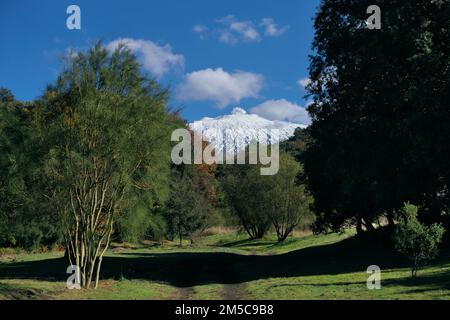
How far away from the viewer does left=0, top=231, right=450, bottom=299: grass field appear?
796 inches

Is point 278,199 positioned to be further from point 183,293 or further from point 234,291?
point 183,293

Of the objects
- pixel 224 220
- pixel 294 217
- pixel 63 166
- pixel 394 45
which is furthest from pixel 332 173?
pixel 224 220

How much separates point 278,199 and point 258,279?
37.1m

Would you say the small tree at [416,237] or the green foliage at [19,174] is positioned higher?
the green foliage at [19,174]

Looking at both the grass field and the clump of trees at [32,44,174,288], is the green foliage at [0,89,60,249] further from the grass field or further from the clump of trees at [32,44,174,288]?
the grass field

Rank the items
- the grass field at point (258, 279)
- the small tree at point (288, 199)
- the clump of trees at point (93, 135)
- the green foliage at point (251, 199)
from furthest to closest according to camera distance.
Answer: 1. the green foliage at point (251, 199)
2. the small tree at point (288, 199)
3. the clump of trees at point (93, 135)
4. the grass field at point (258, 279)

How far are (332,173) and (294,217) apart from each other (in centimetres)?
3193

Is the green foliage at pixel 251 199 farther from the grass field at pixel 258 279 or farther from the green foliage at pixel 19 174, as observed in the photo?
the green foliage at pixel 19 174

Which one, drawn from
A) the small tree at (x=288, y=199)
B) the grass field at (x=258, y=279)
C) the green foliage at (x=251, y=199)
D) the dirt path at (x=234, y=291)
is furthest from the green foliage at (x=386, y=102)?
the green foliage at (x=251, y=199)

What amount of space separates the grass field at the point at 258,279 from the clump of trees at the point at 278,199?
2049 cm

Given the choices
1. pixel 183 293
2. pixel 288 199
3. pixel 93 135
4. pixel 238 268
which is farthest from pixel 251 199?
pixel 93 135

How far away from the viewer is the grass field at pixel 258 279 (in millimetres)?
20219
